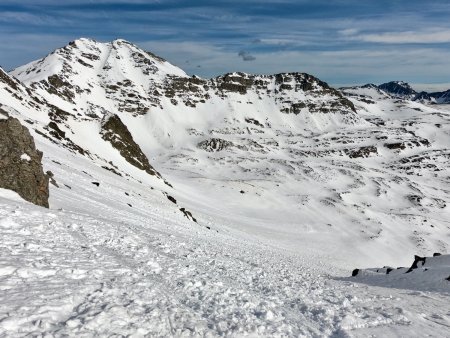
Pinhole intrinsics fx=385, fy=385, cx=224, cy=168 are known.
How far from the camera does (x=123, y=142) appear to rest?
289ft

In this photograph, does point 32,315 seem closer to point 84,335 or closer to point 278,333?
point 84,335

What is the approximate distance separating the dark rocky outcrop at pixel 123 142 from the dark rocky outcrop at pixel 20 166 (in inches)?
2284

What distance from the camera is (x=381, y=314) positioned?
11.8 meters

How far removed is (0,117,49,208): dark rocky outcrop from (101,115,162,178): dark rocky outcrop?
58026mm

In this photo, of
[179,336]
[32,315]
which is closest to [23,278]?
[32,315]

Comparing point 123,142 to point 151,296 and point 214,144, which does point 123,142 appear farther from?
point 214,144

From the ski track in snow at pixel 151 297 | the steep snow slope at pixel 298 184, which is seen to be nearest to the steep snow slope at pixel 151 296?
the ski track in snow at pixel 151 297

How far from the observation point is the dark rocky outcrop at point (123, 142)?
82.9 m

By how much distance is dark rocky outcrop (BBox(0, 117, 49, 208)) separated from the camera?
21.3 metres

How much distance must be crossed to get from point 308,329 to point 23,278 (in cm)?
767

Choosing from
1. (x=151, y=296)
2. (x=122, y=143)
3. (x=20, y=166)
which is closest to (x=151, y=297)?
(x=151, y=296)

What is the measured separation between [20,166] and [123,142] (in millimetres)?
67555

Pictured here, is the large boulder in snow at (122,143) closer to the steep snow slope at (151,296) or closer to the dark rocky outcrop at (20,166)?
the dark rocky outcrop at (20,166)

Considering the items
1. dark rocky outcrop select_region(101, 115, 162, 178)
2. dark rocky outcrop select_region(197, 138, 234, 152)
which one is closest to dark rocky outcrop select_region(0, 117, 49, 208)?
dark rocky outcrop select_region(101, 115, 162, 178)
